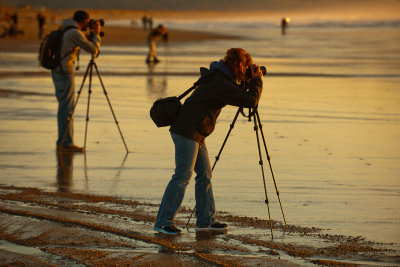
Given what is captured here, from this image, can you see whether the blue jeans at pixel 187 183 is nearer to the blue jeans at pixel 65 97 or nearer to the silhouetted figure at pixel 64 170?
the silhouetted figure at pixel 64 170

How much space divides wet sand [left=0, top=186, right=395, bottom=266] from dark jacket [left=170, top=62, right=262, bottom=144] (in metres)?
0.93

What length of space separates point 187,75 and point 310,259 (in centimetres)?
1886

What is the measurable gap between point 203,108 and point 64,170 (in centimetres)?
382

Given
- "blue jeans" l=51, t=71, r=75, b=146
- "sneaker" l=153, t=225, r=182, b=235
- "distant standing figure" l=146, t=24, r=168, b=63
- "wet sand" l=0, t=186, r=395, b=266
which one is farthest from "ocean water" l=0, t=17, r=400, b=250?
"distant standing figure" l=146, t=24, r=168, b=63

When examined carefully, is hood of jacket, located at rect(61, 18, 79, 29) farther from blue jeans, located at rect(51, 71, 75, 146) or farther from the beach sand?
the beach sand

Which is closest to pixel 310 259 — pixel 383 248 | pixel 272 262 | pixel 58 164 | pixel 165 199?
pixel 272 262

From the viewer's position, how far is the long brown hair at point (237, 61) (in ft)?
22.9

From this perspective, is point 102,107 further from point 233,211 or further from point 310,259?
point 310,259

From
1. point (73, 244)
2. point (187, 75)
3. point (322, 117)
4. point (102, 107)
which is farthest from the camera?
point (187, 75)

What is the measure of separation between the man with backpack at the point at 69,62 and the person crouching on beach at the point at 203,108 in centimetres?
464

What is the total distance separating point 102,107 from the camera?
16.5m

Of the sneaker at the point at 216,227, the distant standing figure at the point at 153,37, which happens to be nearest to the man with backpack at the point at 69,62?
the sneaker at the point at 216,227

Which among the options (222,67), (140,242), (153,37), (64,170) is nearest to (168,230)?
(140,242)

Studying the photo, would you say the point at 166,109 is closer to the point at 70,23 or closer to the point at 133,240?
the point at 133,240
